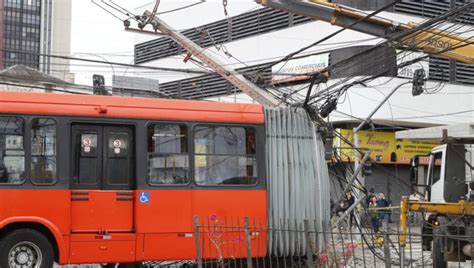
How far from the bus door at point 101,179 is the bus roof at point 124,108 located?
30 centimetres

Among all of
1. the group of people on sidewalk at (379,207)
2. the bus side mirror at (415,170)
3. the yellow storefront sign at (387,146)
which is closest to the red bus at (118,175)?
the bus side mirror at (415,170)

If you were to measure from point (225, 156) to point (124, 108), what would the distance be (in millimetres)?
1954

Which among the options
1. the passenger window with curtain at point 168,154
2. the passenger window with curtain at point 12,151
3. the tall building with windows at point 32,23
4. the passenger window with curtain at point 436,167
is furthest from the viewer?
the tall building with windows at point 32,23

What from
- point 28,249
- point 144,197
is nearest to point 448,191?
point 144,197

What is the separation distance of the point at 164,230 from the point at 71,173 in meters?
1.81

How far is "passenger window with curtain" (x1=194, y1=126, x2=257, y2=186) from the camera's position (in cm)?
1041

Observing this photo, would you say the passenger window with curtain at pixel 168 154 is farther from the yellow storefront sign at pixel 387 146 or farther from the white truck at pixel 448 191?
the yellow storefront sign at pixel 387 146

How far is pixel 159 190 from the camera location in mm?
10102

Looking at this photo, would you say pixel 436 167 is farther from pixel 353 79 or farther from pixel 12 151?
pixel 353 79

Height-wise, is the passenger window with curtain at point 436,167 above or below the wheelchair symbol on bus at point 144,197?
above

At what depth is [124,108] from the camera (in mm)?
10133

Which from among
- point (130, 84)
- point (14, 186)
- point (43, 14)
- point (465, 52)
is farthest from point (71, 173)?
point (43, 14)

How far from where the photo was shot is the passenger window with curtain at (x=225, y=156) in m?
10.4

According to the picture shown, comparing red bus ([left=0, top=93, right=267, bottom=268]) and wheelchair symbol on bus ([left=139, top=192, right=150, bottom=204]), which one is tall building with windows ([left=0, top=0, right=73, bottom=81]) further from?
wheelchair symbol on bus ([left=139, top=192, right=150, bottom=204])
